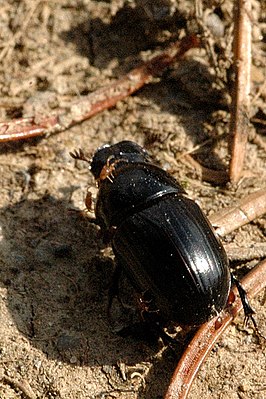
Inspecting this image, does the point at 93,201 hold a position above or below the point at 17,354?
above

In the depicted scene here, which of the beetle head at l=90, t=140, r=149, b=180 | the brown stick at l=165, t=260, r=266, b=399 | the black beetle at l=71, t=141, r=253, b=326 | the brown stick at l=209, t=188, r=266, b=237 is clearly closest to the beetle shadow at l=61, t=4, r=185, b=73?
the beetle head at l=90, t=140, r=149, b=180

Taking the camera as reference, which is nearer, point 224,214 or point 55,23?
point 224,214

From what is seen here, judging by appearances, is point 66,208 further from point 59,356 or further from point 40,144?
point 59,356

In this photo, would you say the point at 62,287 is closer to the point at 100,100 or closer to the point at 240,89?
the point at 100,100

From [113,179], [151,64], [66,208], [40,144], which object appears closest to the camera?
[113,179]

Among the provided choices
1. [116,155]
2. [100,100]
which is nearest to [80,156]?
[116,155]

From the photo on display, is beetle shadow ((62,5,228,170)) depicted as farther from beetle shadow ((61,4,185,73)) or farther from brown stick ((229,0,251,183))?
brown stick ((229,0,251,183))

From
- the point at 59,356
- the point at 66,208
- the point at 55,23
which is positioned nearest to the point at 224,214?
the point at 66,208
